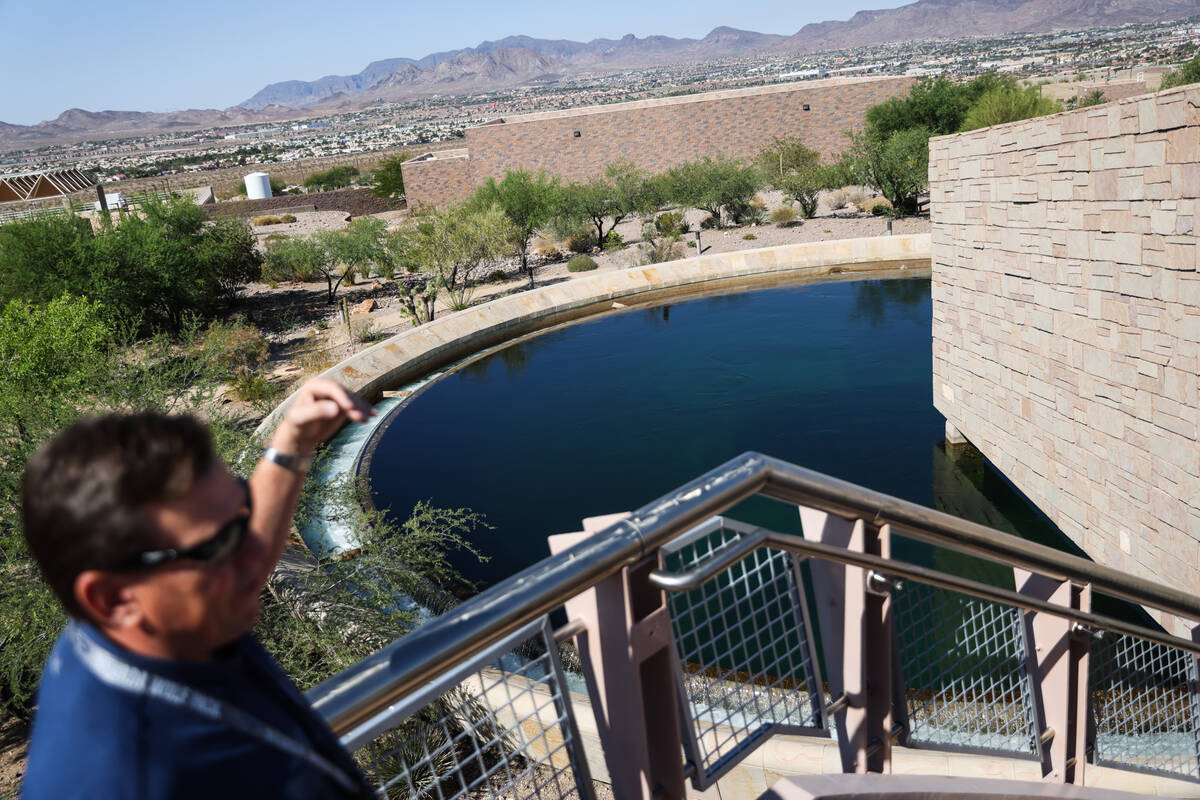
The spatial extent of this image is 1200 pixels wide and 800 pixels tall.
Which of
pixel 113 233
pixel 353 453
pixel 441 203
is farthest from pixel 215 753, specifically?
pixel 441 203

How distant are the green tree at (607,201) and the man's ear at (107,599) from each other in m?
29.2

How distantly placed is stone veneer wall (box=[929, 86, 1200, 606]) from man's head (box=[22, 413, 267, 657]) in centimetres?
696

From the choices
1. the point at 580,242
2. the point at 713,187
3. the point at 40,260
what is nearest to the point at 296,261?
the point at 40,260

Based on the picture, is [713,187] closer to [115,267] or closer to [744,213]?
[744,213]

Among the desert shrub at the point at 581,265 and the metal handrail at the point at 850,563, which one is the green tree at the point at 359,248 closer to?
the desert shrub at the point at 581,265

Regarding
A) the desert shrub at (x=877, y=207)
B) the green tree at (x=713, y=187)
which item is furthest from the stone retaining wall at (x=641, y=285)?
the green tree at (x=713, y=187)

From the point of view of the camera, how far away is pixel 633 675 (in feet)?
5.55

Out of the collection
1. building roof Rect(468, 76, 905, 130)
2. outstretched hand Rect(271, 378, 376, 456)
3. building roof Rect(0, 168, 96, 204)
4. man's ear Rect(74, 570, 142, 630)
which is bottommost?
man's ear Rect(74, 570, 142, 630)

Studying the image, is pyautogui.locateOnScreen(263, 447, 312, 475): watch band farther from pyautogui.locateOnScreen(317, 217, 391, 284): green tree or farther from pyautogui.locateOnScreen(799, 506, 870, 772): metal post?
pyautogui.locateOnScreen(317, 217, 391, 284): green tree

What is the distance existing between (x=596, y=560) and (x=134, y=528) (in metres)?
0.81

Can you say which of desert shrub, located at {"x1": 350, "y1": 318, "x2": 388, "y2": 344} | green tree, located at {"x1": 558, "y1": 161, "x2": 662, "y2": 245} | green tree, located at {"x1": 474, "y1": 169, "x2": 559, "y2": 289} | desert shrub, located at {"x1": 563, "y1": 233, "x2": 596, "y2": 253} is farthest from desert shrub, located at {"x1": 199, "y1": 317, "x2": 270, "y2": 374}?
green tree, located at {"x1": 558, "y1": 161, "x2": 662, "y2": 245}

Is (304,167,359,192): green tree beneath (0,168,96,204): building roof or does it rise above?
beneath

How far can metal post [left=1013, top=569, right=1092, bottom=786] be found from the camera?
2.61m

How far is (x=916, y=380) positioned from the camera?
48.9ft
